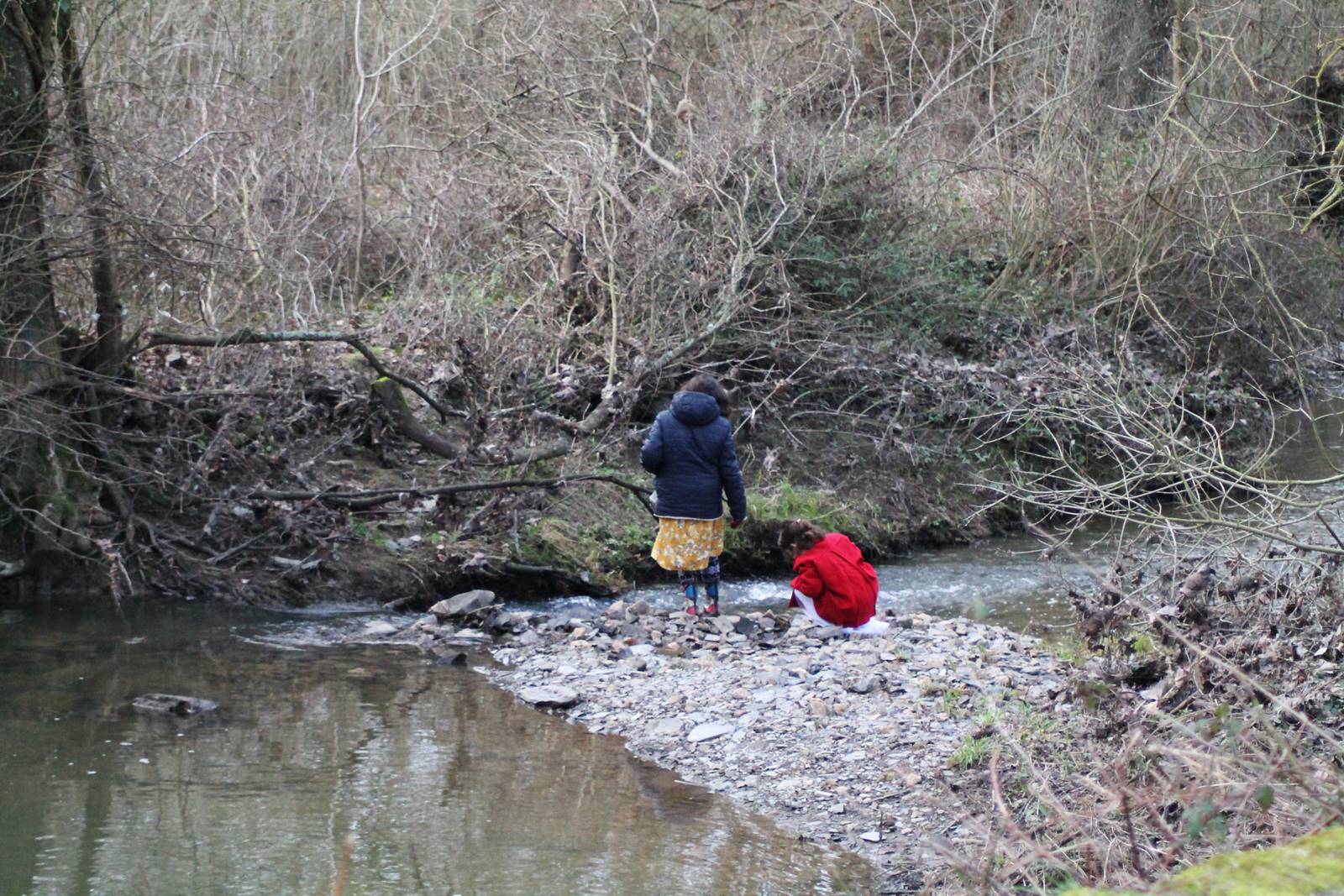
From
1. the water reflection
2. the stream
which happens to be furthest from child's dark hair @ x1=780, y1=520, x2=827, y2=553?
the water reflection

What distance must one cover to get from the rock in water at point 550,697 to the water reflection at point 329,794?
0.13 metres

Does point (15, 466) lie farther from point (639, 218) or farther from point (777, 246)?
point (777, 246)

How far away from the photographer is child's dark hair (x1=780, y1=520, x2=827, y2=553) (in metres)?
9.91

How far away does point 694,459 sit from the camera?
999 centimetres

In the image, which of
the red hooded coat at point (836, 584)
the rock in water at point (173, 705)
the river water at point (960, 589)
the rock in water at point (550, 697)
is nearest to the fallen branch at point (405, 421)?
the river water at point (960, 589)

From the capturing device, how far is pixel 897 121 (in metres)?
18.8

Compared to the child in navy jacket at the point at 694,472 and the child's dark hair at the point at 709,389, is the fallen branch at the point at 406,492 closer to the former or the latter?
the child in navy jacket at the point at 694,472

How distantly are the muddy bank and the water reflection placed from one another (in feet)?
0.87

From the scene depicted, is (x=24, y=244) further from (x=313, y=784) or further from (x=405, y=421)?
(x=313, y=784)

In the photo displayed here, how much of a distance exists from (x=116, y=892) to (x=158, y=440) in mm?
5915

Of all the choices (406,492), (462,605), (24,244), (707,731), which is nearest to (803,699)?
(707,731)

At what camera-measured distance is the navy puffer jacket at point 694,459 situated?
995 centimetres

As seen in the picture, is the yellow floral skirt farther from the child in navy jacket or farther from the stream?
the stream

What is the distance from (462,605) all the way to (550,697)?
2110 millimetres
